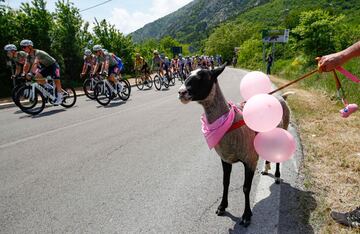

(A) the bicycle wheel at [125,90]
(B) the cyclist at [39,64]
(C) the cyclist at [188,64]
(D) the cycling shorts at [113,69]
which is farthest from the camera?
(C) the cyclist at [188,64]

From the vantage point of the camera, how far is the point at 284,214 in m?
3.12

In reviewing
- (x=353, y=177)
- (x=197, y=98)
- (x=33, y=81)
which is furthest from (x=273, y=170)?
(x=33, y=81)

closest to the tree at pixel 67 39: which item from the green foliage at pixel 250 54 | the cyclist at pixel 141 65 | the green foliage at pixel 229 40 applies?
the cyclist at pixel 141 65

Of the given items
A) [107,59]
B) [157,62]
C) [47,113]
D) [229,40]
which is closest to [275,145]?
[47,113]

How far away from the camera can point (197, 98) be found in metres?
2.89

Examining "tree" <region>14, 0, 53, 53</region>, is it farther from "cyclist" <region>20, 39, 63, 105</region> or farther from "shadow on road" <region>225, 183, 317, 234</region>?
"shadow on road" <region>225, 183, 317, 234</region>

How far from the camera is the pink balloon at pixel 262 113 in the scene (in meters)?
2.71

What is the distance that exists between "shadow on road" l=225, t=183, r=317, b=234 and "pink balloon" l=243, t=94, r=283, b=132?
105cm

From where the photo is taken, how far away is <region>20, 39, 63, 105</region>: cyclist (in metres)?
9.76

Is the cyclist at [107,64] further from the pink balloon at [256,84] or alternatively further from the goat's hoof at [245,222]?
the goat's hoof at [245,222]

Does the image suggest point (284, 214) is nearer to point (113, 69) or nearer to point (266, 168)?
point (266, 168)

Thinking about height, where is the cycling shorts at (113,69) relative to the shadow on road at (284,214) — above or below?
above

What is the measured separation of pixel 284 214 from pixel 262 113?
1.27 meters

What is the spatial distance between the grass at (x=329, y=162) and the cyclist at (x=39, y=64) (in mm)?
8779
